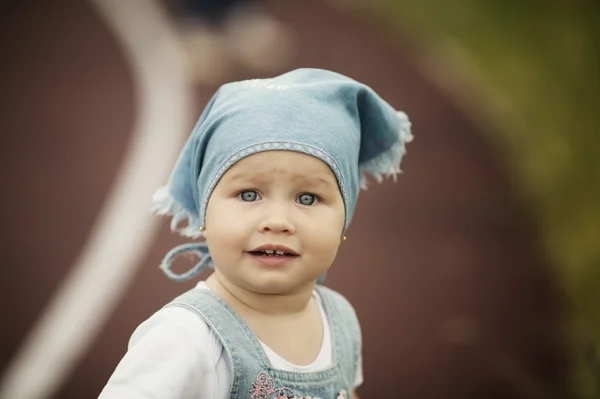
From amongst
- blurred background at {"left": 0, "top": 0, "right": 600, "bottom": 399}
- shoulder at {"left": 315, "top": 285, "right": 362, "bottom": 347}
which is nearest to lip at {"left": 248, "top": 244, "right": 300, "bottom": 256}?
shoulder at {"left": 315, "top": 285, "right": 362, "bottom": 347}

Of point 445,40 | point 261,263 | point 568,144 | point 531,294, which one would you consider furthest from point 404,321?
point 261,263

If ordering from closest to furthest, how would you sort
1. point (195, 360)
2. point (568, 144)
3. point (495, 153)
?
point (195, 360) → point (568, 144) → point (495, 153)

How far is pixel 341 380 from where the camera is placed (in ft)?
4.83

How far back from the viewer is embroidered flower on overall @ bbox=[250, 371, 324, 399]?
4.22 ft


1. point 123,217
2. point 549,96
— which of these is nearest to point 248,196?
point 123,217

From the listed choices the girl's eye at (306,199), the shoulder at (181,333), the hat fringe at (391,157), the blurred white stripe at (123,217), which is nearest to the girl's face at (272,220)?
the girl's eye at (306,199)

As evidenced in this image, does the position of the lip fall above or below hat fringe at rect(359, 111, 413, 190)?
below

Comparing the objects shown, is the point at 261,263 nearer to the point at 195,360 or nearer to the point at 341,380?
the point at 195,360

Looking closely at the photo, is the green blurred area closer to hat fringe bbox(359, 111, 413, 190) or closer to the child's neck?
hat fringe bbox(359, 111, 413, 190)

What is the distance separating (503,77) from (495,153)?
1.19 feet

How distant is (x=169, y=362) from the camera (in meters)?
1.20

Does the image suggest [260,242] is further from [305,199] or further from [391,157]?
[391,157]

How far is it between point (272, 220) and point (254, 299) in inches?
8.3

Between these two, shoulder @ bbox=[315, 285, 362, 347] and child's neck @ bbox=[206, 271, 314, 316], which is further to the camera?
shoulder @ bbox=[315, 285, 362, 347]
